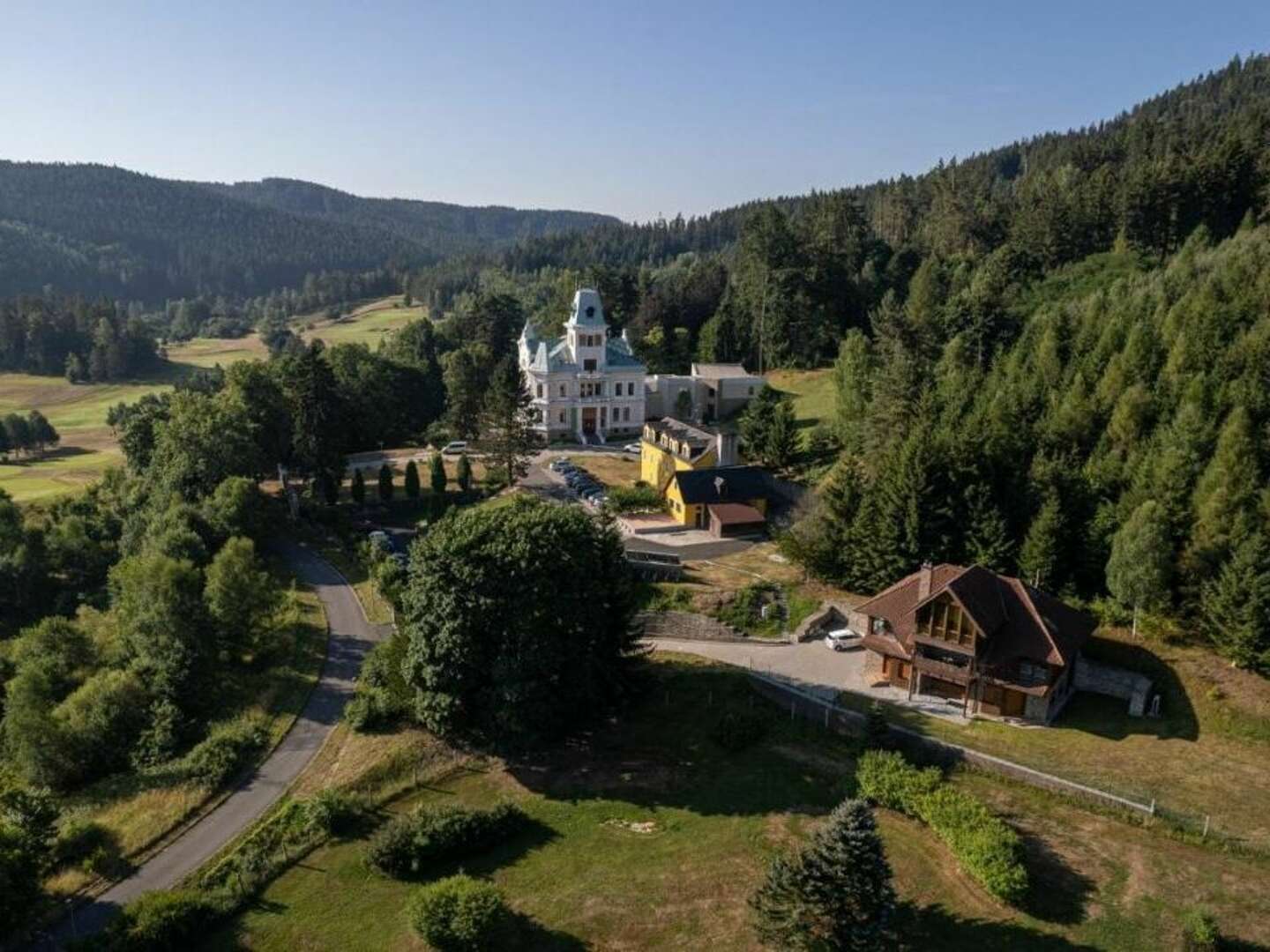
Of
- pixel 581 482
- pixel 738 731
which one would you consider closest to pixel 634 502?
pixel 581 482

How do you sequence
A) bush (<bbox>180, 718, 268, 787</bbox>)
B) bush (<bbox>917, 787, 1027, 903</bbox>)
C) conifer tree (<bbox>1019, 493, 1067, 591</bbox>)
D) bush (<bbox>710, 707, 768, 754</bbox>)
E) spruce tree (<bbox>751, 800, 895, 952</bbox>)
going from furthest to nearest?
conifer tree (<bbox>1019, 493, 1067, 591</bbox>) → bush (<bbox>710, 707, 768, 754</bbox>) → bush (<bbox>180, 718, 268, 787</bbox>) → bush (<bbox>917, 787, 1027, 903</bbox>) → spruce tree (<bbox>751, 800, 895, 952</bbox>)

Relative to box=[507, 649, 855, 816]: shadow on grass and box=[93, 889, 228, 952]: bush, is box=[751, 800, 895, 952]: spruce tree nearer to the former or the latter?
box=[507, 649, 855, 816]: shadow on grass

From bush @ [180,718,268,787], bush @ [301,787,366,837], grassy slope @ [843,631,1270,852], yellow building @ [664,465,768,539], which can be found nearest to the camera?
grassy slope @ [843,631,1270,852]

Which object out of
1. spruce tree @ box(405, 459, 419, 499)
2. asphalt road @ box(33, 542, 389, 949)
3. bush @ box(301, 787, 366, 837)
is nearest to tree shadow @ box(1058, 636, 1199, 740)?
bush @ box(301, 787, 366, 837)

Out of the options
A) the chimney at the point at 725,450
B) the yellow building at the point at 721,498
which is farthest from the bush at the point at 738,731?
the chimney at the point at 725,450

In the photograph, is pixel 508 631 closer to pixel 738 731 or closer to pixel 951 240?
pixel 738 731

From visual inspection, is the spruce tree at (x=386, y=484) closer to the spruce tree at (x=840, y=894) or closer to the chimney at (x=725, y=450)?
the chimney at (x=725, y=450)
